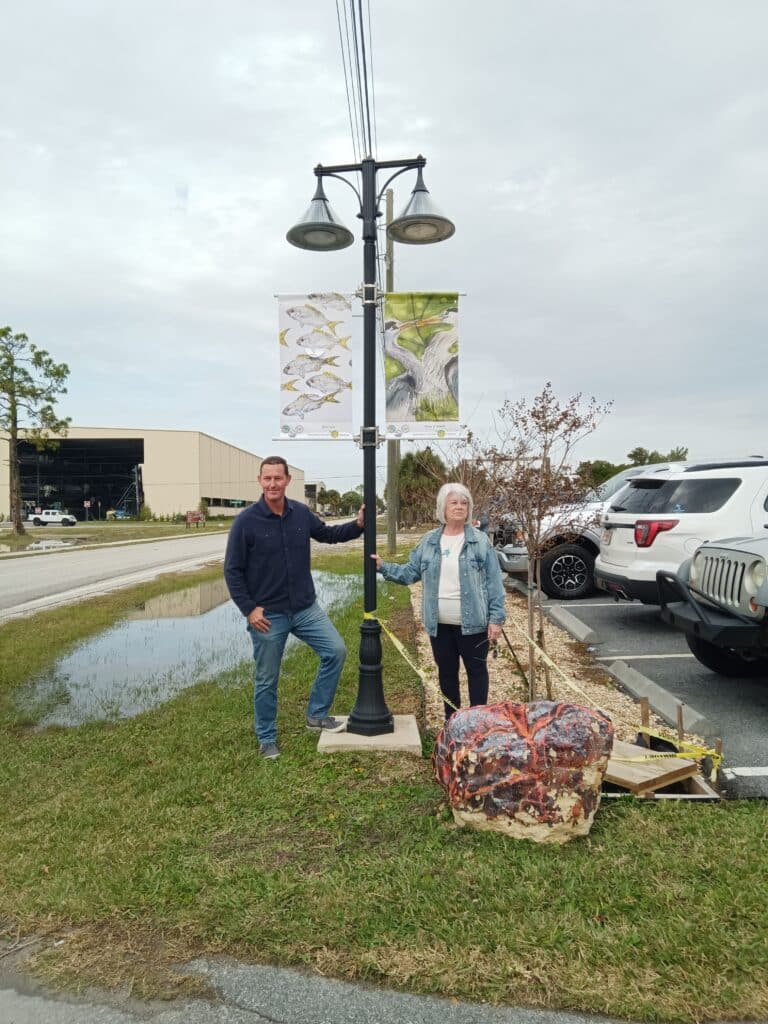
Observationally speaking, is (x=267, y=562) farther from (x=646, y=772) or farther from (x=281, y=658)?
(x=646, y=772)

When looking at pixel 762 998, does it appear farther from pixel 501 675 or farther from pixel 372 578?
pixel 501 675

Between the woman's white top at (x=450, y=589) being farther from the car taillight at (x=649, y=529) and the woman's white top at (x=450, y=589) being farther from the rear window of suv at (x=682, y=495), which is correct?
the rear window of suv at (x=682, y=495)

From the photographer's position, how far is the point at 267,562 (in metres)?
4.49

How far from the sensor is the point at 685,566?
5777 millimetres

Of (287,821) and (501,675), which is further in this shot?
(501,675)

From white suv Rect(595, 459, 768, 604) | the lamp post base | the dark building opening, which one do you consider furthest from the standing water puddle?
the dark building opening

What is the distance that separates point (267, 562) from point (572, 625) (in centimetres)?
495

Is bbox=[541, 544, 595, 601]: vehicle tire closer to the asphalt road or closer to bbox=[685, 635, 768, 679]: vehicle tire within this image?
bbox=[685, 635, 768, 679]: vehicle tire

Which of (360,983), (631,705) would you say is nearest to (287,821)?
(360,983)

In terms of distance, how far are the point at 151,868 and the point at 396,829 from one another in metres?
1.13

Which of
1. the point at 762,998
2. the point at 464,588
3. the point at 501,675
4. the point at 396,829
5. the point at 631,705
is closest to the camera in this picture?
the point at 762,998

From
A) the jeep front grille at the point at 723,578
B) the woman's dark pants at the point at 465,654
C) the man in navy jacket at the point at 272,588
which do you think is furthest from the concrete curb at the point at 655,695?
the man in navy jacket at the point at 272,588

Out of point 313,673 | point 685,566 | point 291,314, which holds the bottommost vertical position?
point 313,673

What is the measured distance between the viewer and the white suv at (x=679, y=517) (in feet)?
23.7
